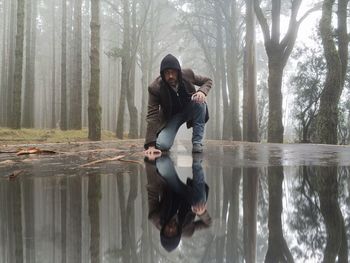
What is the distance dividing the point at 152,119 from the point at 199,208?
3.21 metres

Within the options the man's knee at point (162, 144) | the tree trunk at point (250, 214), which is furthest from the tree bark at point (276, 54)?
the tree trunk at point (250, 214)

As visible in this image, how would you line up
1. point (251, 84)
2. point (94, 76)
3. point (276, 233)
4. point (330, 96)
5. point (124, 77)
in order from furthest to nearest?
point (124, 77)
point (251, 84)
point (94, 76)
point (330, 96)
point (276, 233)

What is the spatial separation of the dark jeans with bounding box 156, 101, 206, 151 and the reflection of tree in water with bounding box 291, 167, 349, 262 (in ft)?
9.05

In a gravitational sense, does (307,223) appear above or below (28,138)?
below

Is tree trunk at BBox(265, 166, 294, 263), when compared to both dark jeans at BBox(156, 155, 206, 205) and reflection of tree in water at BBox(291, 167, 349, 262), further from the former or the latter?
dark jeans at BBox(156, 155, 206, 205)

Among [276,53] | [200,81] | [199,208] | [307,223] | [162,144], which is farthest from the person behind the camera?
[276,53]

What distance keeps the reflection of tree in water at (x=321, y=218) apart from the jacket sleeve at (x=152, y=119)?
2.51 m

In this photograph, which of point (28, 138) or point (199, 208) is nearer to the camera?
point (199, 208)

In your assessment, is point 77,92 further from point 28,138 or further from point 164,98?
point 164,98

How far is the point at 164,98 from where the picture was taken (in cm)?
457

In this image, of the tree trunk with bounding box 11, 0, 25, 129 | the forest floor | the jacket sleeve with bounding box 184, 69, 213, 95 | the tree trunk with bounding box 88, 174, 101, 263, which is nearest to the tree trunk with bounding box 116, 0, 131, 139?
the forest floor

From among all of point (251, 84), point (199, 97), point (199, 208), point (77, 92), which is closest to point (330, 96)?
point (251, 84)

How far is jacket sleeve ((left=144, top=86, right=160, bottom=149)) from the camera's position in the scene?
14.8 ft

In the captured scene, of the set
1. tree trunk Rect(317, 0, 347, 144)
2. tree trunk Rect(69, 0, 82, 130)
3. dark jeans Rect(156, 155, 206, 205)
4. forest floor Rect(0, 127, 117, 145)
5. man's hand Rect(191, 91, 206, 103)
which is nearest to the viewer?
dark jeans Rect(156, 155, 206, 205)
